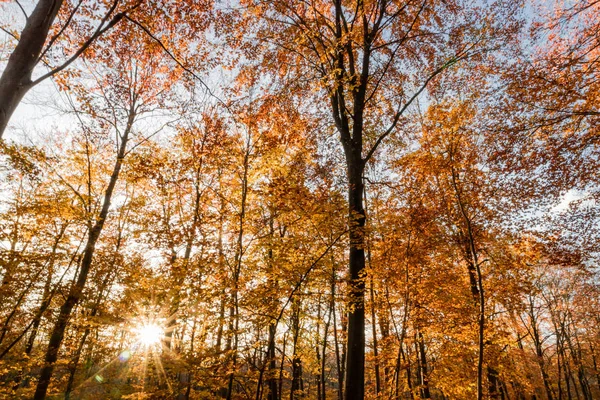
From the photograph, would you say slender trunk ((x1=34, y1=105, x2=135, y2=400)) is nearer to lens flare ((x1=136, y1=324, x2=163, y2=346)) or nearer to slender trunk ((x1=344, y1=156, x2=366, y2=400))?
lens flare ((x1=136, y1=324, x2=163, y2=346))

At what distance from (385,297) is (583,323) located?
25869mm

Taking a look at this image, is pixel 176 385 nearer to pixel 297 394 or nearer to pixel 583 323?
pixel 297 394

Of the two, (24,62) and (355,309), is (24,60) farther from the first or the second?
(355,309)

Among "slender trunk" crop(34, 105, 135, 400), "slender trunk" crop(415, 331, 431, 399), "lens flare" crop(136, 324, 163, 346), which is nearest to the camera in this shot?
"lens flare" crop(136, 324, 163, 346)

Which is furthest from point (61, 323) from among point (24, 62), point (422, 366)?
point (422, 366)

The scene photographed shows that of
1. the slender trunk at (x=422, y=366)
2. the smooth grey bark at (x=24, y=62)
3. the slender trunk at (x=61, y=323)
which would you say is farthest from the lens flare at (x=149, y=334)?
the slender trunk at (x=422, y=366)

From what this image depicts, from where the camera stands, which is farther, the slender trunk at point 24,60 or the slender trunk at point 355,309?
the slender trunk at point 355,309

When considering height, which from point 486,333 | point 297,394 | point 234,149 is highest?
point 234,149

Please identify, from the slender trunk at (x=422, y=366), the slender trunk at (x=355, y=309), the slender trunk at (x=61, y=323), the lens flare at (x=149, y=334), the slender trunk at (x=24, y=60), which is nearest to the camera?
the slender trunk at (x=24, y=60)

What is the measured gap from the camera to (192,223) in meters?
9.55

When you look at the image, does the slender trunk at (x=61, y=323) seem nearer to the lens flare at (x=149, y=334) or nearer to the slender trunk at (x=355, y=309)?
the lens flare at (x=149, y=334)

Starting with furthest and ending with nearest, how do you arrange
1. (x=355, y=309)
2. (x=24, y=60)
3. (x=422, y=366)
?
(x=422, y=366)
(x=355, y=309)
(x=24, y=60)

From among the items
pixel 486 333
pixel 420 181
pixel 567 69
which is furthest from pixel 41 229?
pixel 567 69

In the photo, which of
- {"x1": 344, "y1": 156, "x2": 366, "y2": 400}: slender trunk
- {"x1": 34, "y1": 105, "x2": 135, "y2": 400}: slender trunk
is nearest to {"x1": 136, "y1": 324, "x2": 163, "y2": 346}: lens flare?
{"x1": 34, "y1": 105, "x2": 135, "y2": 400}: slender trunk
